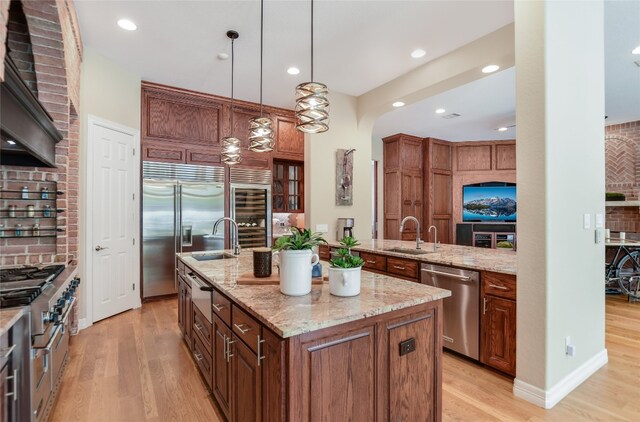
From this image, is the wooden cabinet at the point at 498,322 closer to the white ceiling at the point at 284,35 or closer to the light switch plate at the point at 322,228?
the white ceiling at the point at 284,35

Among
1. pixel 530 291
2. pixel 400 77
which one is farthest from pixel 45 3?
pixel 530 291

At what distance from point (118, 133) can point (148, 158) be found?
535mm

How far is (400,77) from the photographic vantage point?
424cm

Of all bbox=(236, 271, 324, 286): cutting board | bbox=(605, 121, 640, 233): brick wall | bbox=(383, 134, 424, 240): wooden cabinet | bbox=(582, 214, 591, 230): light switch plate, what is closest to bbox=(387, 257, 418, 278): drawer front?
bbox=(582, 214, 591, 230): light switch plate

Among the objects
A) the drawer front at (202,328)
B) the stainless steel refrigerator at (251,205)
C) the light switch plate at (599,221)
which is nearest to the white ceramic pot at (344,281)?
the drawer front at (202,328)

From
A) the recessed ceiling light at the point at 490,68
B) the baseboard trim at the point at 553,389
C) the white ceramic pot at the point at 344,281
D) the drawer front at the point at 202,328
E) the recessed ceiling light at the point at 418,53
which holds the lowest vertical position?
the baseboard trim at the point at 553,389

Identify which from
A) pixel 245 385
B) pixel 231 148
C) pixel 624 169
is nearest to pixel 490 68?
pixel 231 148

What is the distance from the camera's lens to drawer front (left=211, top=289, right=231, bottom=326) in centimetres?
179

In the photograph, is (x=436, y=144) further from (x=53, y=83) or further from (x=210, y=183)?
(x=53, y=83)

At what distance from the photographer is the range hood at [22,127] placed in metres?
1.67

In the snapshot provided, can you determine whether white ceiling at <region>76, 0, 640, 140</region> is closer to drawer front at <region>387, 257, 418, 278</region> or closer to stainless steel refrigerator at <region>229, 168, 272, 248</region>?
stainless steel refrigerator at <region>229, 168, 272, 248</region>

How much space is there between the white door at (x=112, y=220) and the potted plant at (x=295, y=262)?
3067 mm

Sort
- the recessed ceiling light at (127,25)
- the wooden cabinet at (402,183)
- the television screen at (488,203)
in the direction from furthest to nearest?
the television screen at (488,203) < the wooden cabinet at (402,183) < the recessed ceiling light at (127,25)

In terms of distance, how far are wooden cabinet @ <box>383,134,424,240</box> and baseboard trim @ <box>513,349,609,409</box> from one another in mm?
4555
